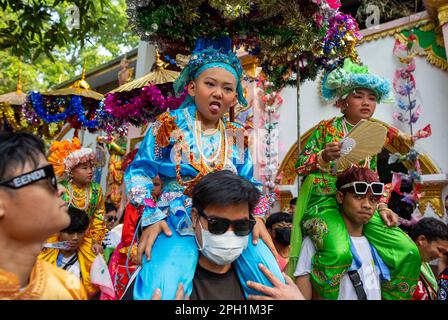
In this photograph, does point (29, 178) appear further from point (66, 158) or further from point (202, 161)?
point (66, 158)

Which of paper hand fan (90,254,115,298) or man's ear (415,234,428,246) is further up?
man's ear (415,234,428,246)

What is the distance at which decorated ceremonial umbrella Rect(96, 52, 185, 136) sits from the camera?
6242 mm

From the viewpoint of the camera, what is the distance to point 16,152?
5.75 ft

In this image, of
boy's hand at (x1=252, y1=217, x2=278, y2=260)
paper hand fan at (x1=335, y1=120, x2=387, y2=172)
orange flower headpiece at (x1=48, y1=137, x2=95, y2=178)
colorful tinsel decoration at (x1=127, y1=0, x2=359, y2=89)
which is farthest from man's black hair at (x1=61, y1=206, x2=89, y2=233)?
paper hand fan at (x1=335, y1=120, x2=387, y2=172)

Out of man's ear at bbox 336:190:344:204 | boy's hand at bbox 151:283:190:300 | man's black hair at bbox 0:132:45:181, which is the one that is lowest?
boy's hand at bbox 151:283:190:300

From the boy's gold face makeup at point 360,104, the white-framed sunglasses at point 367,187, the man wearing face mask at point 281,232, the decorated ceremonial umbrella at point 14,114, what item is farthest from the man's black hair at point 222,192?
the decorated ceremonial umbrella at point 14,114

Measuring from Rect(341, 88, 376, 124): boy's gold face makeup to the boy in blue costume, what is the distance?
1118 millimetres

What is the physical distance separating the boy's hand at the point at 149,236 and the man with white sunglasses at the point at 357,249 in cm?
144

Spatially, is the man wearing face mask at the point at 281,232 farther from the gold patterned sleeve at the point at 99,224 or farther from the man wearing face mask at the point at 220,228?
the man wearing face mask at the point at 220,228

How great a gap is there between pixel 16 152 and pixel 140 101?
15.3 feet

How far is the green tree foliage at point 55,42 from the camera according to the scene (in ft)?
17.5

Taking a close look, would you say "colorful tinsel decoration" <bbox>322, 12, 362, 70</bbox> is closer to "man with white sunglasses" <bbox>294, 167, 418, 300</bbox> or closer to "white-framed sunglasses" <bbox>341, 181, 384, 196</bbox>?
"man with white sunglasses" <bbox>294, 167, 418, 300</bbox>

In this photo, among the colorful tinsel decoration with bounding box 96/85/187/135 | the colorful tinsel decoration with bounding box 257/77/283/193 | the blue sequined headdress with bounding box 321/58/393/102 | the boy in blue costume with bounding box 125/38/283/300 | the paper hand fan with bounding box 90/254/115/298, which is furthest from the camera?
the colorful tinsel decoration with bounding box 257/77/283/193

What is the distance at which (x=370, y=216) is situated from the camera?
3.46 m
